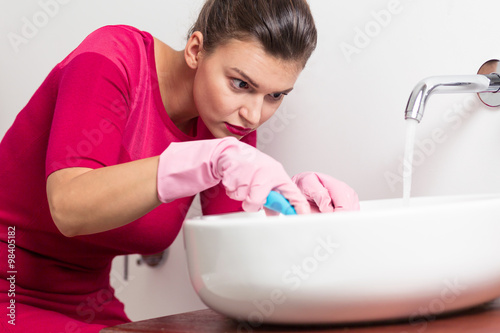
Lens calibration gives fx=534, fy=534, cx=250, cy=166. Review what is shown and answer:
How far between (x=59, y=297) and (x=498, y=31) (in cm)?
92

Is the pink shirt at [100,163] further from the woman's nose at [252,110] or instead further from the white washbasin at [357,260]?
the white washbasin at [357,260]

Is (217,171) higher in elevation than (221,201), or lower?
higher

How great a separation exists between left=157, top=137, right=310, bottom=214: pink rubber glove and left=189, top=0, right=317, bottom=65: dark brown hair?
0.25 meters

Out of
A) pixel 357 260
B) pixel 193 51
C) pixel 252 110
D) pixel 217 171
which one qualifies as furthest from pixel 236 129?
pixel 357 260

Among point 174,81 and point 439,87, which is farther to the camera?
point 174,81

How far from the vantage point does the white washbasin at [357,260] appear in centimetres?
54

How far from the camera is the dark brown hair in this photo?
0.87 meters

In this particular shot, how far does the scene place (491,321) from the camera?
1.94 ft

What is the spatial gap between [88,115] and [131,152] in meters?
0.20

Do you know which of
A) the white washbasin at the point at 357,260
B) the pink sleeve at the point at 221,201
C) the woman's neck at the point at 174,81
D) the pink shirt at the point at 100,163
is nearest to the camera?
the white washbasin at the point at 357,260

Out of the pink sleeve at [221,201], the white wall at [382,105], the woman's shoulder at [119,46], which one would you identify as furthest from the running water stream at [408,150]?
the woman's shoulder at [119,46]

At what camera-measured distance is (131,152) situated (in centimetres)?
94

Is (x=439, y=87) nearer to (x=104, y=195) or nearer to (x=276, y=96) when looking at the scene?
(x=276, y=96)

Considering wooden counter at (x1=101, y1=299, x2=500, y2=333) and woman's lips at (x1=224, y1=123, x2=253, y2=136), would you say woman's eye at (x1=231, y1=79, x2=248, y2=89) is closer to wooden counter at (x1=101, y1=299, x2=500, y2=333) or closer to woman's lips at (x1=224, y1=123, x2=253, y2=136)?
woman's lips at (x1=224, y1=123, x2=253, y2=136)
